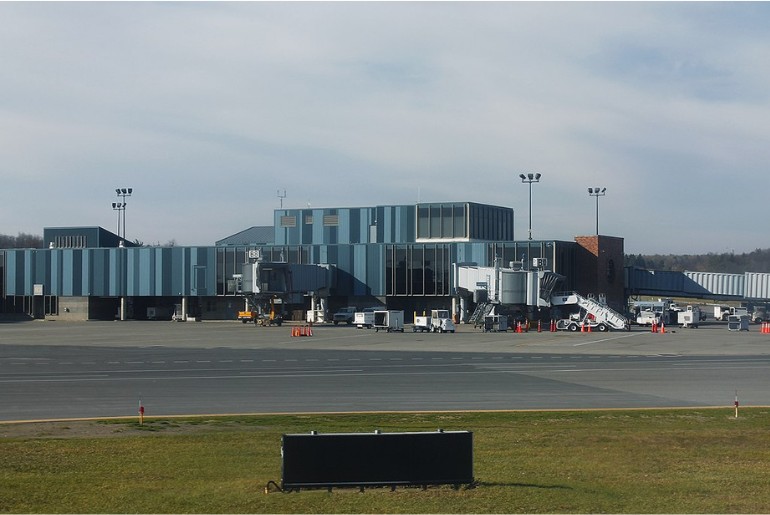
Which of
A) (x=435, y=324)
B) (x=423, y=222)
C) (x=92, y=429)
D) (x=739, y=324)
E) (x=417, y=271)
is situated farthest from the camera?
(x=423, y=222)

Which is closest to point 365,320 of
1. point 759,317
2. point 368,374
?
point 759,317

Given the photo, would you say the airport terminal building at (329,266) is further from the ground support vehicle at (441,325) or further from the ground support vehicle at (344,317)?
the ground support vehicle at (441,325)

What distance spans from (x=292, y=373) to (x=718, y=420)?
2193 cm

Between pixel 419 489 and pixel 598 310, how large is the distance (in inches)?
3205

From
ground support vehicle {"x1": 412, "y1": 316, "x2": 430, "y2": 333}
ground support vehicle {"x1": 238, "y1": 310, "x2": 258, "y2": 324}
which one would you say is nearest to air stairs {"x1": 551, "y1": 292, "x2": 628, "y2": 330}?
ground support vehicle {"x1": 412, "y1": 316, "x2": 430, "y2": 333}

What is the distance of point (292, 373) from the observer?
43.8 m

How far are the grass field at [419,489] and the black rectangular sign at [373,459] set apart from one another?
0.82 ft

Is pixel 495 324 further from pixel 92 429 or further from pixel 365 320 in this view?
pixel 92 429

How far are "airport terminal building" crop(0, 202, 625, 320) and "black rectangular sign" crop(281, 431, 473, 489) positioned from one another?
93612 mm

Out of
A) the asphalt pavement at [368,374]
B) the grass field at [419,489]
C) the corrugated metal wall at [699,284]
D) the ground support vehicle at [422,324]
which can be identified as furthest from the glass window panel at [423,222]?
the grass field at [419,489]

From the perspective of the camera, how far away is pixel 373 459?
1684cm

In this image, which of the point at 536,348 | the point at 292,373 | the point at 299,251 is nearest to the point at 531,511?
the point at 292,373

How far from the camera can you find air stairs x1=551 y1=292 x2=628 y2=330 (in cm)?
9409

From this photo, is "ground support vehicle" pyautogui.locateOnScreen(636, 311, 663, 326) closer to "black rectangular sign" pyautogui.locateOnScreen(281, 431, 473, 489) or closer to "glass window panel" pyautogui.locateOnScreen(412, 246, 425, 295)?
"glass window panel" pyautogui.locateOnScreen(412, 246, 425, 295)
